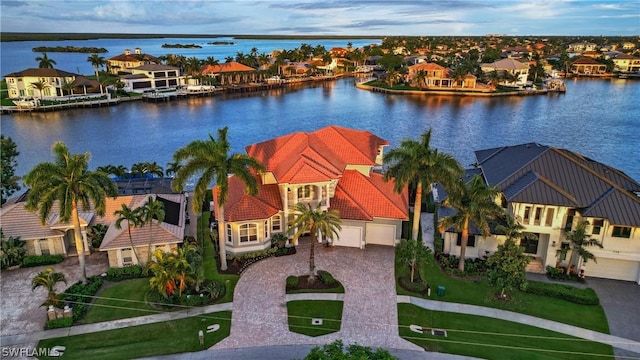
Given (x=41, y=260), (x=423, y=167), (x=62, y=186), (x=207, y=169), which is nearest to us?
(x=62, y=186)

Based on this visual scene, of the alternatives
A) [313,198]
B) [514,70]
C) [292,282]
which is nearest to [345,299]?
[292,282]

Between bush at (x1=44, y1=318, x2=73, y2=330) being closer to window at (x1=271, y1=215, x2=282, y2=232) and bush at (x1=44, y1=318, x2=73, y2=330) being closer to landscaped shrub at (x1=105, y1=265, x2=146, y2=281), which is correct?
landscaped shrub at (x1=105, y1=265, x2=146, y2=281)

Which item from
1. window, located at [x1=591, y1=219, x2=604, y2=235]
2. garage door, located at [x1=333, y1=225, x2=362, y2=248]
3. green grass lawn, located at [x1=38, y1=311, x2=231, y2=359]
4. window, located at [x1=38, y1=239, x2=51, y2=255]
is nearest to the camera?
green grass lawn, located at [x1=38, y1=311, x2=231, y2=359]

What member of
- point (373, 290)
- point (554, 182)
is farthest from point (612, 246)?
point (373, 290)

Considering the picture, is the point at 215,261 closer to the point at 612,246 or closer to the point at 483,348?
the point at 483,348

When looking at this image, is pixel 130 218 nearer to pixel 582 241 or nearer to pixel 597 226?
pixel 582 241

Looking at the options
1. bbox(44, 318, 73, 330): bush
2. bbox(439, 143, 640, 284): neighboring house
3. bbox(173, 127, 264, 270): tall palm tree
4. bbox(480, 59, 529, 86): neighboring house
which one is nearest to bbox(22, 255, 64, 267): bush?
bbox(44, 318, 73, 330): bush
